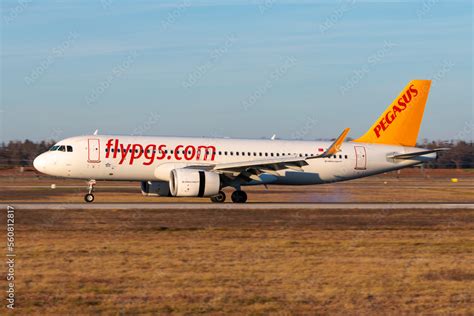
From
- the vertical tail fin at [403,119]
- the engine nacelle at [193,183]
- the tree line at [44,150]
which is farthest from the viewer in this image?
the tree line at [44,150]

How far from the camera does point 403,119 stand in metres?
48.4

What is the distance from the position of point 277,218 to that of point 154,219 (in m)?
5.32

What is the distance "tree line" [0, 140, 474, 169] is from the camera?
12503 cm

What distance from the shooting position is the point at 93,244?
22734 millimetres

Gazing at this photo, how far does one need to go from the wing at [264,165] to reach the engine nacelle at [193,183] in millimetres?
1272

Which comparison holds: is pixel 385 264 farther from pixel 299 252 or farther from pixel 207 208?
pixel 207 208

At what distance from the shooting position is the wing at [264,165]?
4212cm

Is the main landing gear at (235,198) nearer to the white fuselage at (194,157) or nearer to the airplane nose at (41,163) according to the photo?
the white fuselage at (194,157)

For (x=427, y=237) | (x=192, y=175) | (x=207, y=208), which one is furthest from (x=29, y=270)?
(x=192, y=175)

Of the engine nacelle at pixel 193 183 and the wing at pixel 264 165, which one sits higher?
the wing at pixel 264 165

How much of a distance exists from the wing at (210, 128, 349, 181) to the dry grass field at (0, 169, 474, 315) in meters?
9.63

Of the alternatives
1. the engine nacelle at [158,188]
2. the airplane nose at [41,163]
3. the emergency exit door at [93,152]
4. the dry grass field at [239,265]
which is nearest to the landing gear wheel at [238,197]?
the engine nacelle at [158,188]

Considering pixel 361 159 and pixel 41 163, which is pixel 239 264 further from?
pixel 361 159

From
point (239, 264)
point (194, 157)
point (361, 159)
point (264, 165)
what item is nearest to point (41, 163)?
point (194, 157)
